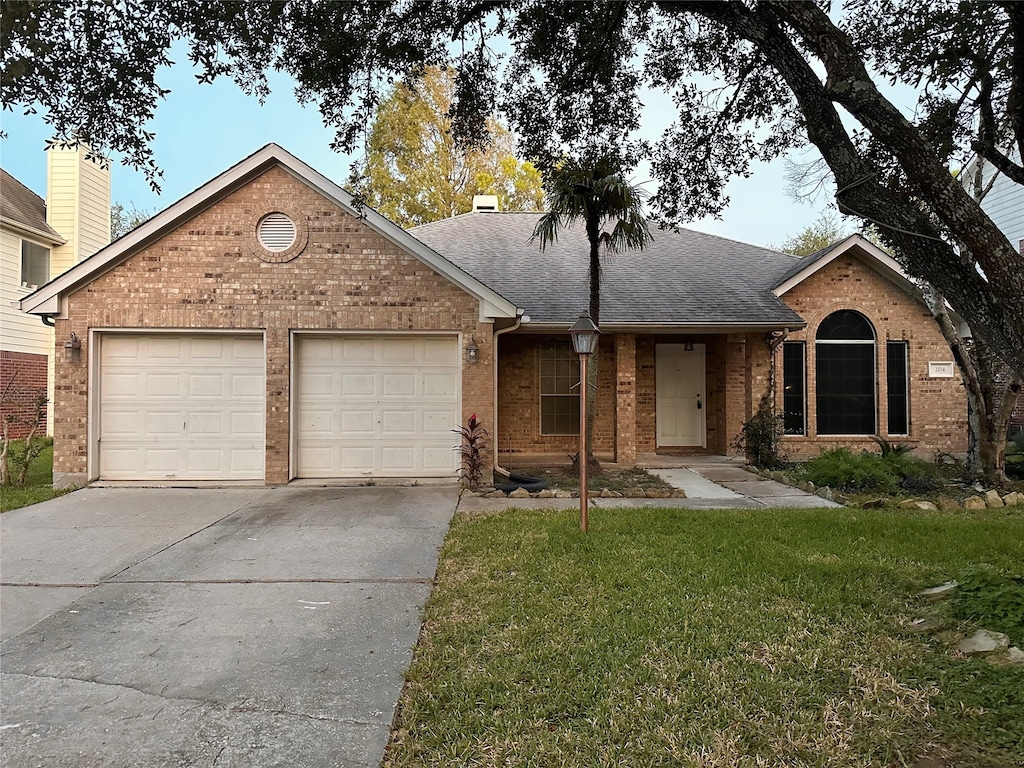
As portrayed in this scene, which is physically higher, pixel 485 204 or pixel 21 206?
pixel 485 204

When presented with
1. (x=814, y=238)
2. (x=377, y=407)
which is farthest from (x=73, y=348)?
(x=814, y=238)

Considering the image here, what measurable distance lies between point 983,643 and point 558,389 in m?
9.50

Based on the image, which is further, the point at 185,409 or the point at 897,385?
the point at 897,385

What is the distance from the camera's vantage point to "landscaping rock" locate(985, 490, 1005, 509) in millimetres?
7930

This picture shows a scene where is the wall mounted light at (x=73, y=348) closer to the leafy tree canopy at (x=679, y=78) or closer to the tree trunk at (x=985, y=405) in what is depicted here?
the leafy tree canopy at (x=679, y=78)

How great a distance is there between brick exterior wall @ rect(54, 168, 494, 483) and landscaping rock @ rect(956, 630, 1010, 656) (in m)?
6.78

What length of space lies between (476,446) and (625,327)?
3.80 m

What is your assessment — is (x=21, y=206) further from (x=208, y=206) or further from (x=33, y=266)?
(x=208, y=206)

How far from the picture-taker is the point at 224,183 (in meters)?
9.12

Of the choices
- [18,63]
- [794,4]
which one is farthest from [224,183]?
[794,4]

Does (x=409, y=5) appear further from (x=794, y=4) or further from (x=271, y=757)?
(x=271, y=757)

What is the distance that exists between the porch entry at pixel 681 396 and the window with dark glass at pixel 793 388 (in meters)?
1.61

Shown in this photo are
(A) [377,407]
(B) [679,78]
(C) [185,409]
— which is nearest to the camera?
(B) [679,78]

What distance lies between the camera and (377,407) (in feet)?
31.8
